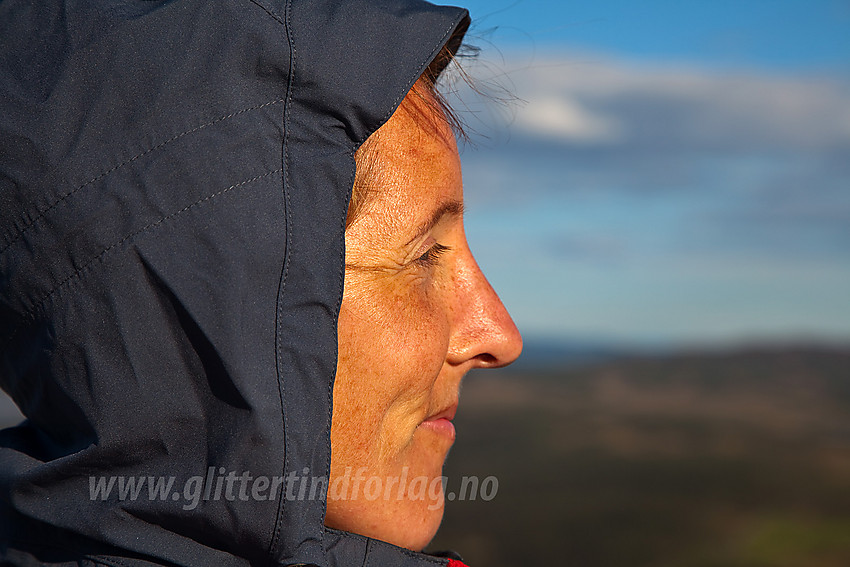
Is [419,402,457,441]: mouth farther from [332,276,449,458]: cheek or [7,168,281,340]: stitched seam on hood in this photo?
[7,168,281,340]: stitched seam on hood

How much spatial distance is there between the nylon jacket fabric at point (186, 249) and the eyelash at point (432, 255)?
0.39 metres

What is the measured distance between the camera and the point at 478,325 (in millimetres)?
2105

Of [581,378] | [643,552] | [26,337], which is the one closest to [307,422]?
[26,337]

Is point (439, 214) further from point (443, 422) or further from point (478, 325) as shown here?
point (443, 422)

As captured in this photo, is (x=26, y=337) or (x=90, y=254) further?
(x=26, y=337)

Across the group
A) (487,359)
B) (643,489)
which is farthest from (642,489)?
(487,359)

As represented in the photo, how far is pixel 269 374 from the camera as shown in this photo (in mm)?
1525

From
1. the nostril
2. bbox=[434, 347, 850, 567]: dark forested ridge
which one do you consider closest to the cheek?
the nostril

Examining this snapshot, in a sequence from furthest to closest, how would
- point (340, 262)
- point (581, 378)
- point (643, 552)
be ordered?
1. point (581, 378)
2. point (643, 552)
3. point (340, 262)

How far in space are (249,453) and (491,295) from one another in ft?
3.07

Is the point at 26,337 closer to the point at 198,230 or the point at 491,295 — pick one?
the point at 198,230

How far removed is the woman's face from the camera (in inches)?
69.7

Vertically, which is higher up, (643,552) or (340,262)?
(643,552)

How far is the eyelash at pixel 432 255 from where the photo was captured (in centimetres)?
197
